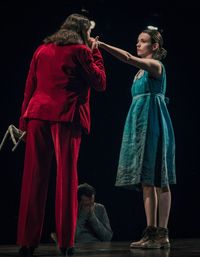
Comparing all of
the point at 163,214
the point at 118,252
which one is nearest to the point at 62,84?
the point at 118,252

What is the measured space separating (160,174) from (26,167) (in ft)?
2.62

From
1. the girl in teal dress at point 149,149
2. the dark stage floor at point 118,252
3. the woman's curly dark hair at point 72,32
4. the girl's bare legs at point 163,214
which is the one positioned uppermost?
the woman's curly dark hair at point 72,32

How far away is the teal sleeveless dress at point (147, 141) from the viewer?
3.03 meters

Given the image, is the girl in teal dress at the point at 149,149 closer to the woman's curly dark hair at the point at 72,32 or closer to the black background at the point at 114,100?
the woman's curly dark hair at the point at 72,32

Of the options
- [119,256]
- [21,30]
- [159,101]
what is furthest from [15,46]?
[119,256]

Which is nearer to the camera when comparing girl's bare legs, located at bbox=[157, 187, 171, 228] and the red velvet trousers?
the red velvet trousers

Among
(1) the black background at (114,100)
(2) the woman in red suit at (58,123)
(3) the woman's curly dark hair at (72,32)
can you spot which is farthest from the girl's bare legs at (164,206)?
(1) the black background at (114,100)

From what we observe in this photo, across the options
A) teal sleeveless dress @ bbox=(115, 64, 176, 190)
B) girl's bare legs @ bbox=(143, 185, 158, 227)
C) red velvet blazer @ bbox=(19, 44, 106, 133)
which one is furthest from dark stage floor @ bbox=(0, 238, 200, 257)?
red velvet blazer @ bbox=(19, 44, 106, 133)

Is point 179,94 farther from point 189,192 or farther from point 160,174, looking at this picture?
point 160,174

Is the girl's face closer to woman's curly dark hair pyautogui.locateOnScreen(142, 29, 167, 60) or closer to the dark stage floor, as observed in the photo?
woman's curly dark hair pyautogui.locateOnScreen(142, 29, 167, 60)

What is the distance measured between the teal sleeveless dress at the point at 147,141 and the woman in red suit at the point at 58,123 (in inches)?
16.4

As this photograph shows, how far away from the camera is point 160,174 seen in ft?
10.0

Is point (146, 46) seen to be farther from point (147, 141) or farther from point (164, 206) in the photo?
point (164, 206)

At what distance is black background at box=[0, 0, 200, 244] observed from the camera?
4.73 metres
